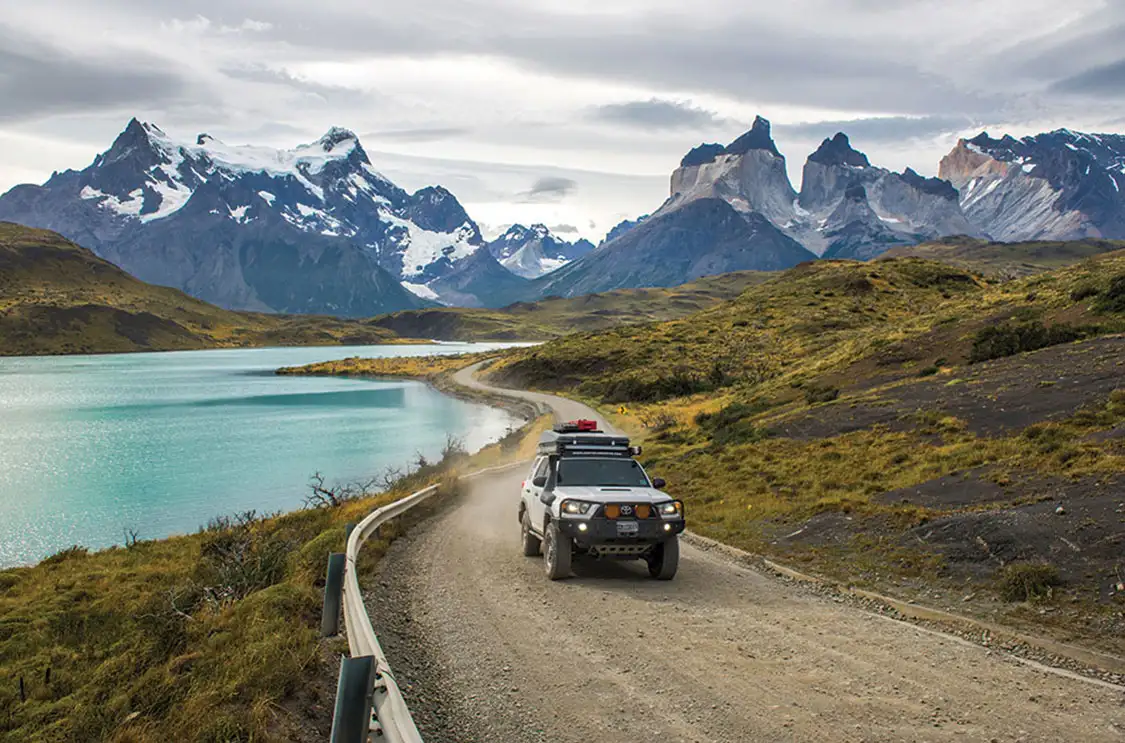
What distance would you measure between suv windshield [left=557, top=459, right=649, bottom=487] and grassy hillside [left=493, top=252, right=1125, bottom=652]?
3.80 m

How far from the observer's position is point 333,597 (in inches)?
392

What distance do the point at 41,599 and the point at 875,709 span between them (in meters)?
18.3

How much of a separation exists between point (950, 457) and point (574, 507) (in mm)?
12769

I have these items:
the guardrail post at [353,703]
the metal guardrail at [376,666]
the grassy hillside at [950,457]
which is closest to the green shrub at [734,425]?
the grassy hillside at [950,457]

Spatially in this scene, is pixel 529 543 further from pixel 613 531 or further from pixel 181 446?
pixel 181 446

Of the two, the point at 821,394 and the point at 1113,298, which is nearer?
the point at 821,394

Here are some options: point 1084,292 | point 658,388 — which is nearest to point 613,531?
point 1084,292

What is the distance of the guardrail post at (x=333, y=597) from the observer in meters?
9.80

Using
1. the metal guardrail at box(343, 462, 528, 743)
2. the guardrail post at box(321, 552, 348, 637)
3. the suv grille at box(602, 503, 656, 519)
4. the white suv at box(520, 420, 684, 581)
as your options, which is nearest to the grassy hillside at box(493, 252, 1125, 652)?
the white suv at box(520, 420, 684, 581)

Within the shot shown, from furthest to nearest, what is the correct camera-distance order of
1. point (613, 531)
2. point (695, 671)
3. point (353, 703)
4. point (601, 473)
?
1. point (601, 473)
2. point (613, 531)
3. point (695, 671)
4. point (353, 703)

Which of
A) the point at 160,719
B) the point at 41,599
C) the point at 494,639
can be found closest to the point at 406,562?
the point at 494,639

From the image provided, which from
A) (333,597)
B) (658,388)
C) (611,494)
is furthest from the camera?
(658,388)

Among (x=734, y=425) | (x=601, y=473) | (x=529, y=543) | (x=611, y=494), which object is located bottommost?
(x=529, y=543)

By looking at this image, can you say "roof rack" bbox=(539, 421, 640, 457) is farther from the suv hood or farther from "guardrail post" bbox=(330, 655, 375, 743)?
"guardrail post" bbox=(330, 655, 375, 743)
